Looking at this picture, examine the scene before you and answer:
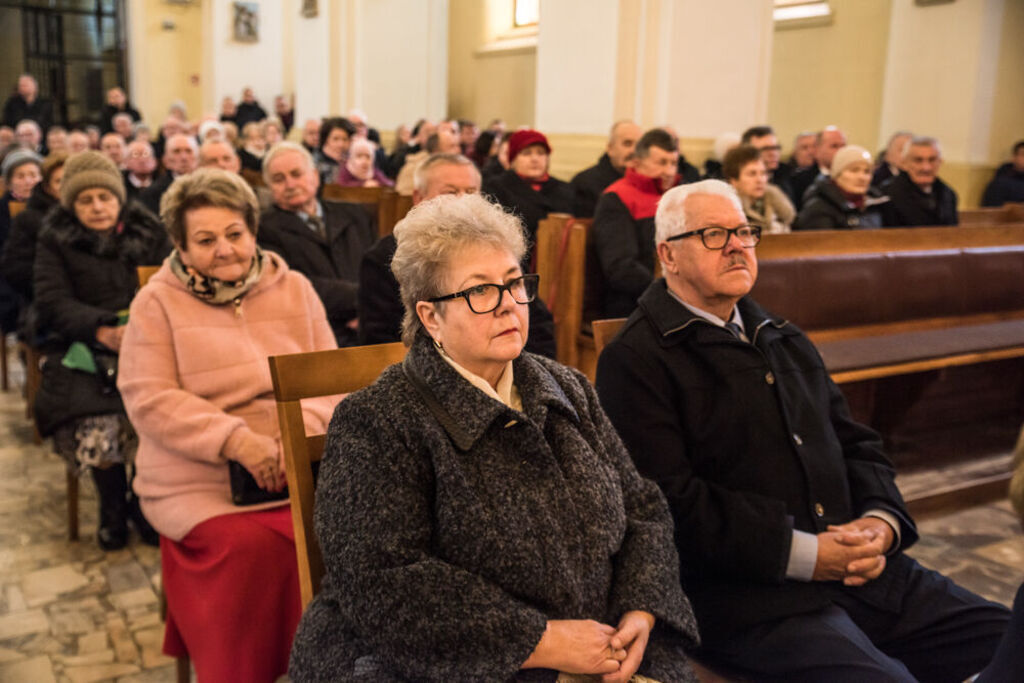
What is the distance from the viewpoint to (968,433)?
428cm

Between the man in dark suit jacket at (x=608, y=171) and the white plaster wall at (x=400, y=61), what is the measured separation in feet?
20.6

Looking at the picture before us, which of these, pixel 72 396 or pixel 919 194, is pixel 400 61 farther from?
pixel 72 396

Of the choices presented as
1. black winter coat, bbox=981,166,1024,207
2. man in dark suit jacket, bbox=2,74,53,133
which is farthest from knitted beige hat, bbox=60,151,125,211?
man in dark suit jacket, bbox=2,74,53,133

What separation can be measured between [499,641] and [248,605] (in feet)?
3.13

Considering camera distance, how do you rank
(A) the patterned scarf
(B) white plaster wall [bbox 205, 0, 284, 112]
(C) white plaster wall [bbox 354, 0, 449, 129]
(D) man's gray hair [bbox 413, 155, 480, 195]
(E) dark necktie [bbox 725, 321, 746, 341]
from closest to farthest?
(E) dark necktie [bbox 725, 321, 746, 341] < (A) the patterned scarf < (D) man's gray hair [bbox 413, 155, 480, 195] < (C) white plaster wall [bbox 354, 0, 449, 129] < (B) white plaster wall [bbox 205, 0, 284, 112]

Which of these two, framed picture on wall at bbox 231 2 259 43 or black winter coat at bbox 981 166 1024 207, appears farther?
framed picture on wall at bbox 231 2 259 43

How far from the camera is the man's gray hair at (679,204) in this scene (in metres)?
2.16

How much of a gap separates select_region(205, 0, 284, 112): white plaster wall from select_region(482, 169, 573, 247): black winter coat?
1043 centimetres

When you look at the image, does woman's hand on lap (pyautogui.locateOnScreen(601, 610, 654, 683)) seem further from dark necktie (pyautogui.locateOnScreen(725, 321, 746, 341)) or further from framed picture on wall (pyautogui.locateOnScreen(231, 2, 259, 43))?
framed picture on wall (pyautogui.locateOnScreen(231, 2, 259, 43))

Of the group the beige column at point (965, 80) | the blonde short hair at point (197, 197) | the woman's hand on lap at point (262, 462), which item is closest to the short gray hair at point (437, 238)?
the woman's hand on lap at point (262, 462)

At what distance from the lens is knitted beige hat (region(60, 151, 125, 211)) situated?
346 centimetres

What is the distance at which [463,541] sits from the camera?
1524mm

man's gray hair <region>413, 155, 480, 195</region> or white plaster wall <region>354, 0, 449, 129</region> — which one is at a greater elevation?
white plaster wall <region>354, 0, 449, 129</region>

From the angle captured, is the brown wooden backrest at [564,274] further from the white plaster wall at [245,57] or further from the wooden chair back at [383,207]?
the white plaster wall at [245,57]
